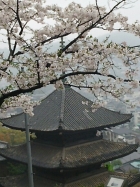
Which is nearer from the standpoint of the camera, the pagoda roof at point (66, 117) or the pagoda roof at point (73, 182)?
the pagoda roof at point (73, 182)

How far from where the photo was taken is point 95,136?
13.8m

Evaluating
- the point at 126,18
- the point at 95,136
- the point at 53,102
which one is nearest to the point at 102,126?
the point at 95,136

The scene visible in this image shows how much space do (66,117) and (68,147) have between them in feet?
3.83

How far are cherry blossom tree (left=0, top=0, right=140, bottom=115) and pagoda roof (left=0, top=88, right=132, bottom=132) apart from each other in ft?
17.3

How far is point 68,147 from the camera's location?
41.3 feet

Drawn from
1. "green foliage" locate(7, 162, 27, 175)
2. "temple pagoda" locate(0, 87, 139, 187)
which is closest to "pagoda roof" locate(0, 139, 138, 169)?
"temple pagoda" locate(0, 87, 139, 187)

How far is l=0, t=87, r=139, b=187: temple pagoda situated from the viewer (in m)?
12.0

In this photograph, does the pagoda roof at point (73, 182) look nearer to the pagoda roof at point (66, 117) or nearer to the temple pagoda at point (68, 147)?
the temple pagoda at point (68, 147)

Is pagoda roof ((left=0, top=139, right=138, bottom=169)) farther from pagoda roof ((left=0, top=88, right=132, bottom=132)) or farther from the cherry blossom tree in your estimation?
the cherry blossom tree

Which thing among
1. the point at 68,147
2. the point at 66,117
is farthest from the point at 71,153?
the point at 66,117

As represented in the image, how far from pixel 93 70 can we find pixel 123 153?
7.88 metres

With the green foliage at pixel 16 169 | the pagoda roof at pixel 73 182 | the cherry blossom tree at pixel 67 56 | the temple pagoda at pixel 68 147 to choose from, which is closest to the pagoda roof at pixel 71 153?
the temple pagoda at pixel 68 147

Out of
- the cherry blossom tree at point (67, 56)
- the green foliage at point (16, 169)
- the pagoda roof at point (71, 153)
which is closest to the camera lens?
the cherry blossom tree at point (67, 56)

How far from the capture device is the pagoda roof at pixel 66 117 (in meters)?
12.5
